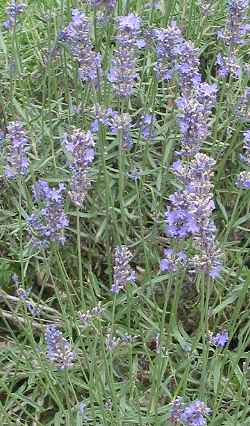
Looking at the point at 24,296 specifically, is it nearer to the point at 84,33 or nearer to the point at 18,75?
the point at 84,33

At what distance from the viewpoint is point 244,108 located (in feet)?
7.48

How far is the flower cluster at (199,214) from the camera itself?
132 centimetres

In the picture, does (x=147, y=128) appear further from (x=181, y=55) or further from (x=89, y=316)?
(x=89, y=316)

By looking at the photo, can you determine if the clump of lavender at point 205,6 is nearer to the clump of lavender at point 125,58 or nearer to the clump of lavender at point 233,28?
the clump of lavender at point 233,28

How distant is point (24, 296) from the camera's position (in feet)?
5.89

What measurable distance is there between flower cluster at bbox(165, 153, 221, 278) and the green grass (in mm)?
262

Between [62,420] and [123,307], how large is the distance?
1.31ft

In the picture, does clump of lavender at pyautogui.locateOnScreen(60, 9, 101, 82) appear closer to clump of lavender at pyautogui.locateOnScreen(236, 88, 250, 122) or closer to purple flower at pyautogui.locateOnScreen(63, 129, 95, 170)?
purple flower at pyautogui.locateOnScreen(63, 129, 95, 170)

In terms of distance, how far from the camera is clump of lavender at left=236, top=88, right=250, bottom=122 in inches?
Result: 88.4

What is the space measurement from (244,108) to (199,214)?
1.04 meters

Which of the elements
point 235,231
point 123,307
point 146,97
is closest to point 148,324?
point 123,307

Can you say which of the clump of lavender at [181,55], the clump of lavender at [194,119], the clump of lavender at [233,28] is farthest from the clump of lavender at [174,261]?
the clump of lavender at [233,28]

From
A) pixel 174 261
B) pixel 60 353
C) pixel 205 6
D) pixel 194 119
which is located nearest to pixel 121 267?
pixel 174 261

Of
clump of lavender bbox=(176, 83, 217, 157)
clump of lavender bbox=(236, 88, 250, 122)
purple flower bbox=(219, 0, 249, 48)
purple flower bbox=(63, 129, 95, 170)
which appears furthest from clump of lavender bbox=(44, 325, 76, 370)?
clump of lavender bbox=(236, 88, 250, 122)
